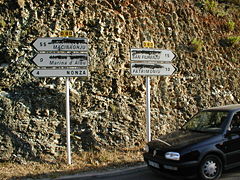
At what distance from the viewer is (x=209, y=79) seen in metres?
10.0

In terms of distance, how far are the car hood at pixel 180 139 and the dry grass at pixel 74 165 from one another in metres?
1.35

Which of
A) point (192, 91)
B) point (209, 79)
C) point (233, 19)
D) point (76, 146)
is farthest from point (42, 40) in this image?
point (233, 19)

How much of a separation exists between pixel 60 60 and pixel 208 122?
412cm

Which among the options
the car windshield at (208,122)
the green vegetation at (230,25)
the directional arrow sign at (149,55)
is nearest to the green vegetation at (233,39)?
the green vegetation at (230,25)

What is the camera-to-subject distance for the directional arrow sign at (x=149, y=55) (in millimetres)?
6577

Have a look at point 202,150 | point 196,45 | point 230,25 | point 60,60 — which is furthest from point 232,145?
point 230,25

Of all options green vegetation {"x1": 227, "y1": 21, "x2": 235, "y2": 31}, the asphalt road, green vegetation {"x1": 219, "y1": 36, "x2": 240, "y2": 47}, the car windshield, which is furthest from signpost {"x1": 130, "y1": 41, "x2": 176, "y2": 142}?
green vegetation {"x1": 227, "y1": 21, "x2": 235, "y2": 31}

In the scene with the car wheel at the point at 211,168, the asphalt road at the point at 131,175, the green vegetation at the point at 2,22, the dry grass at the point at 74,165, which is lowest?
the asphalt road at the point at 131,175

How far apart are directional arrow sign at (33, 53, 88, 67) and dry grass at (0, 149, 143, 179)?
260 cm

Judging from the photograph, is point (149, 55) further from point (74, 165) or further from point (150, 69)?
point (74, 165)

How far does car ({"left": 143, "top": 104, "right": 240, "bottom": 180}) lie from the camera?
173 inches

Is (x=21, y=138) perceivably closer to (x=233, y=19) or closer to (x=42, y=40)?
(x=42, y=40)

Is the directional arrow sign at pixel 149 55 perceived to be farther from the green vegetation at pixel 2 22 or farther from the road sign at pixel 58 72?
the green vegetation at pixel 2 22

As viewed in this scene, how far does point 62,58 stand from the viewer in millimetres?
5965
